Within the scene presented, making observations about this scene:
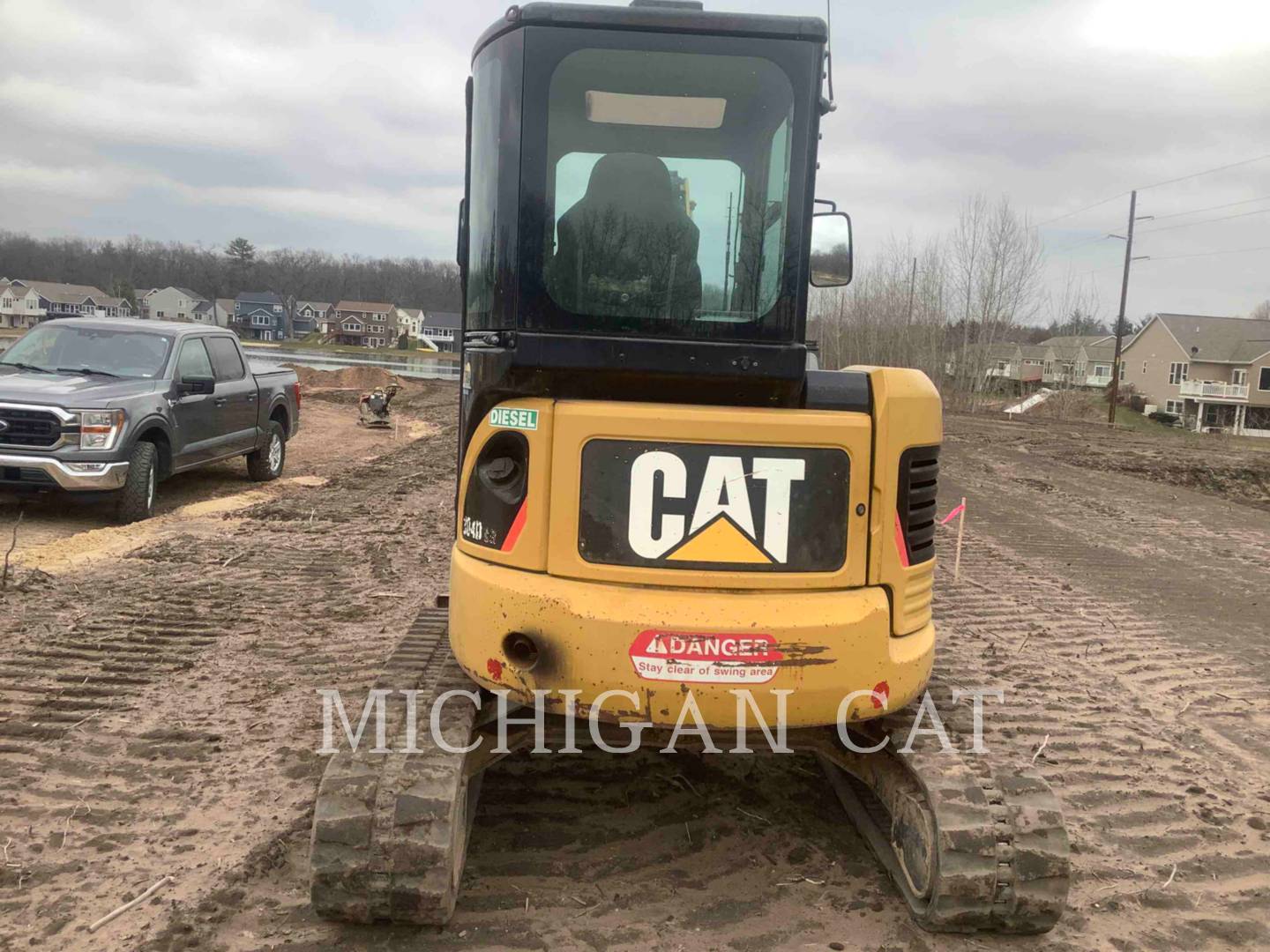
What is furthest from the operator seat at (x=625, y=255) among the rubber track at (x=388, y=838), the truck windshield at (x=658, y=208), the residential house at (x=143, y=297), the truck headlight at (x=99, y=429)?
the residential house at (x=143, y=297)

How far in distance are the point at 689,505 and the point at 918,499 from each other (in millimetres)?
820

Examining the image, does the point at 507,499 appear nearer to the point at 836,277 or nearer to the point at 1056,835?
the point at 836,277

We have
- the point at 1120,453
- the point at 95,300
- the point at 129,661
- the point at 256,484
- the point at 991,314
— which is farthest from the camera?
the point at 95,300

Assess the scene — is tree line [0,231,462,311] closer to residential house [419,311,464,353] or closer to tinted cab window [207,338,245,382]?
residential house [419,311,464,353]

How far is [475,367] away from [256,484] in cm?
942

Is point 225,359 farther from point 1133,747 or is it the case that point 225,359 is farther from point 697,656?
point 1133,747

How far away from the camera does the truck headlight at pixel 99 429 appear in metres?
8.34

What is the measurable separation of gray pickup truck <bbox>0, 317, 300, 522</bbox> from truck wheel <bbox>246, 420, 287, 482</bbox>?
15 mm

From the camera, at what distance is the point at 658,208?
124 inches

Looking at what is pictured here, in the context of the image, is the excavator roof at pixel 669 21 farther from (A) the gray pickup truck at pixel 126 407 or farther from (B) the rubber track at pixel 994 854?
(A) the gray pickup truck at pixel 126 407

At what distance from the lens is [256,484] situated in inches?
467

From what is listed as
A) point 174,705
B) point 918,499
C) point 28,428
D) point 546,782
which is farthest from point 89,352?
point 918,499

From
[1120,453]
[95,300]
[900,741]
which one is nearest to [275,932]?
[900,741]

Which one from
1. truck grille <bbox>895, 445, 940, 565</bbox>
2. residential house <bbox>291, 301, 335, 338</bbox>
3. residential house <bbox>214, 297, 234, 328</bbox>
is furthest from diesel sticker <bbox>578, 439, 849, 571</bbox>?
residential house <bbox>291, 301, 335, 338</bbox>
